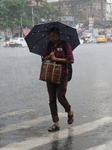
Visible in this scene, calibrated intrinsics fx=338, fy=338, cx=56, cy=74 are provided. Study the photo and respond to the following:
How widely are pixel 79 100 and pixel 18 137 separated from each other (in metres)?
3.09

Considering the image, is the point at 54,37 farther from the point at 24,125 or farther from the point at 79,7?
the point at 79,7

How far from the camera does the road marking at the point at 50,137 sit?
4301 millimetres

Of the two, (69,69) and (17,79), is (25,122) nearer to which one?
(69,69)

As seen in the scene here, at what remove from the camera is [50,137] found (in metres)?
4.71

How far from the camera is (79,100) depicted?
763cm

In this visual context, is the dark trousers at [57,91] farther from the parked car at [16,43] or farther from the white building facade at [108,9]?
the white building facade at [108,9]

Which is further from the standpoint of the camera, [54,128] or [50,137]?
[54,128]

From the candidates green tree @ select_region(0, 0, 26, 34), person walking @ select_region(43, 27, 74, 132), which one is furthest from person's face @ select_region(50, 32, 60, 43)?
green tree @ select_region(0, 0, 26, 34)

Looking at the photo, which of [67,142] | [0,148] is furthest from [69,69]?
[0,148]

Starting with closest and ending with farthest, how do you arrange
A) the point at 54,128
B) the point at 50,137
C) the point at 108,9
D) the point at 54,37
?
the point at 50,137 < the point at 54,37 < the point at 54,128 < the point at 108,9

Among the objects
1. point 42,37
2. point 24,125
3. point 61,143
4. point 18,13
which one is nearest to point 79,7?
point 18,13

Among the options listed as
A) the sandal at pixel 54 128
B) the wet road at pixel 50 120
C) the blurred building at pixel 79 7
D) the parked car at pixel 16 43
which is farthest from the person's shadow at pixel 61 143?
the blurred building at pixel 79 7

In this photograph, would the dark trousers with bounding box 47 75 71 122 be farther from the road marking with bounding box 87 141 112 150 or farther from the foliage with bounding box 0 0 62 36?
the foliage with bounding box 0 0 62 36

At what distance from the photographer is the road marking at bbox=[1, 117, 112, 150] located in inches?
169
